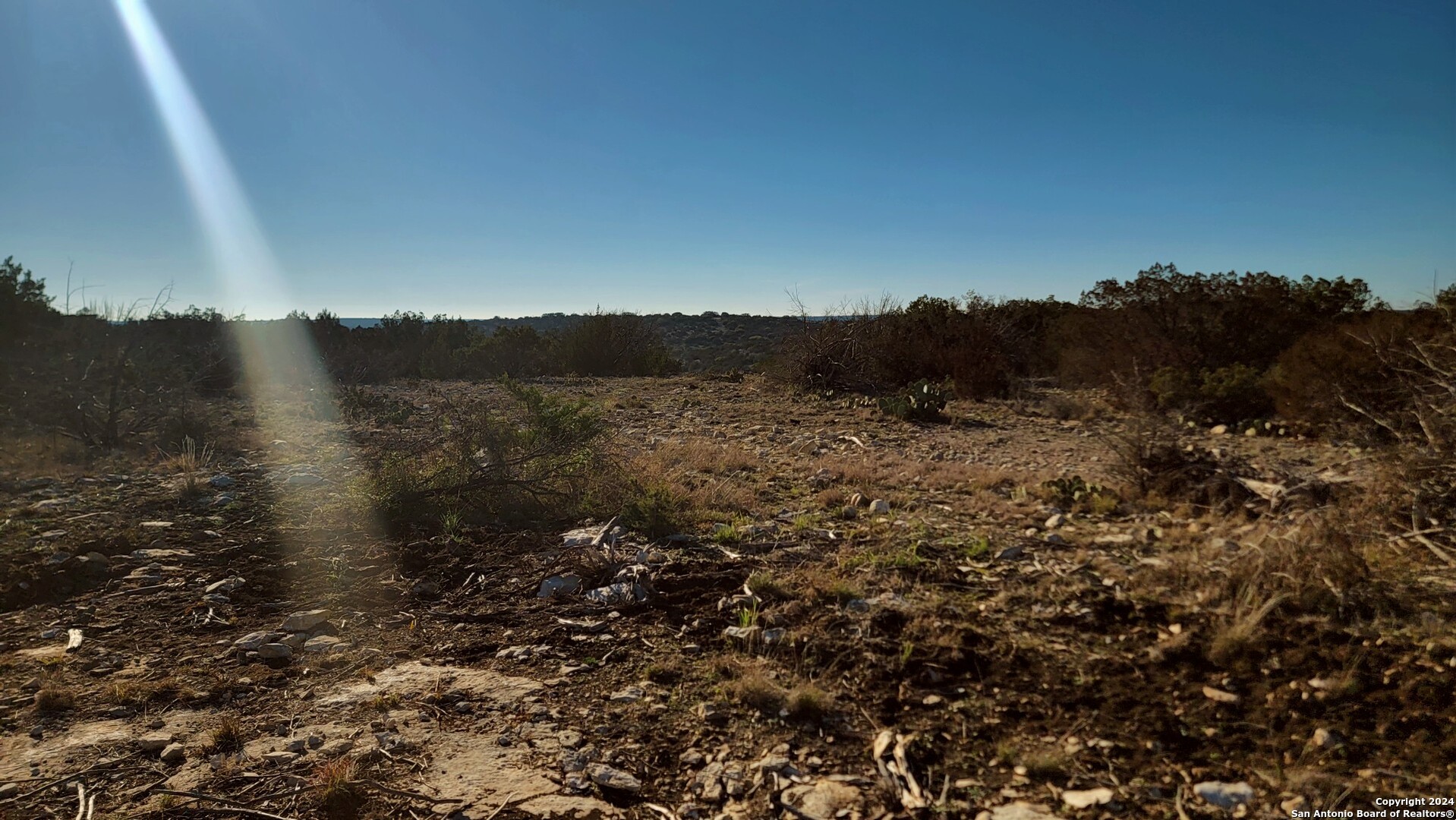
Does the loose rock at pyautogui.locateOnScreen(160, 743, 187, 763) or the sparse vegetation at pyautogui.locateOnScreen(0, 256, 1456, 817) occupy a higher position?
the sparse vegetation at pyautogui.locateOnScreen(0, 256, 1456, 817)

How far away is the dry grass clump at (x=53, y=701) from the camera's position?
9.05 ft

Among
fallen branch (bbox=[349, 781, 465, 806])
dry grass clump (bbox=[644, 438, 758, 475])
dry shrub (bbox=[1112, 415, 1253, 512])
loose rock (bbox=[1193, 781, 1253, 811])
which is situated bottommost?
fallen branch (bbox=[349, 781, 465, 806])

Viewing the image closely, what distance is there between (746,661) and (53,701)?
109 inches

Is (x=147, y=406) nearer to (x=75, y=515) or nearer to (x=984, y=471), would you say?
(x=75, y=515)

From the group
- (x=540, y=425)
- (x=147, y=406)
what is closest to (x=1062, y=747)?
(x=540, y=425)

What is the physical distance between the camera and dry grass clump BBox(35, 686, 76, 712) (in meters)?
2.76

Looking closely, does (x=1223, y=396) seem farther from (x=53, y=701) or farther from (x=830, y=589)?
(x=53, y=701)

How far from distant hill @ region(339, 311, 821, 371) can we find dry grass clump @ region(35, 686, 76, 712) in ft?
57.7

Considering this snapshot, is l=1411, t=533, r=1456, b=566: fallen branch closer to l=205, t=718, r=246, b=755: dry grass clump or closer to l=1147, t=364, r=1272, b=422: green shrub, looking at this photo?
l=1147, t=364, r=1272, b=422: green shrub

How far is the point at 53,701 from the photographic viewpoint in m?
2.77

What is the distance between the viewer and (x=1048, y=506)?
4.81 m

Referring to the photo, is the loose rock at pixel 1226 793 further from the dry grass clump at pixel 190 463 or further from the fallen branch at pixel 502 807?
the dry grass clump at pixel 190 463

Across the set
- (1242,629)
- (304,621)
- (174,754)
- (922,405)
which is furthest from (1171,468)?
(174,754)

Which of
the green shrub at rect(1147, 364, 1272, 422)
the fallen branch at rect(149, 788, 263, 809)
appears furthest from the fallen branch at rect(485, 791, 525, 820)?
the green shrub at rect(1147, 364, 1272, 422)
